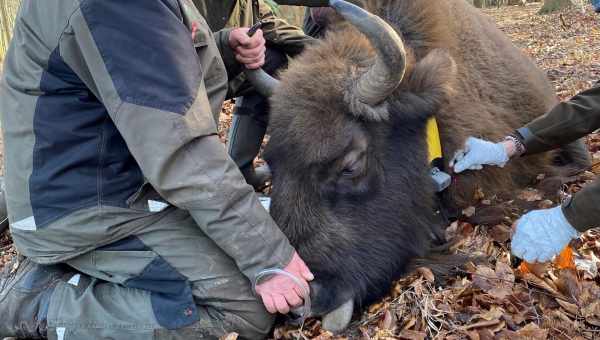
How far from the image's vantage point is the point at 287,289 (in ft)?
10.3

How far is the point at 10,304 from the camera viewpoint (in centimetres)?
354

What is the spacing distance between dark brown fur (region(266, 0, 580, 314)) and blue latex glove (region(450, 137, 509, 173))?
0.07m

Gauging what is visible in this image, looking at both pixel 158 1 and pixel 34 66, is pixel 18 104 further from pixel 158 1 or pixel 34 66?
pixel 158 1

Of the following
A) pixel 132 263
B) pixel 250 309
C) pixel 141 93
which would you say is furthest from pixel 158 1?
pixel 250 309

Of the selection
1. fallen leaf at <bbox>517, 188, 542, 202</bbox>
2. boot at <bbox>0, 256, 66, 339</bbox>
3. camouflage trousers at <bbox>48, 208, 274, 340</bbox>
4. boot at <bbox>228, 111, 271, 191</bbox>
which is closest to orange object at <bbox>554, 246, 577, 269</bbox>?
fallen leaf at <bbox>517, 188, 542, 202</bbox>

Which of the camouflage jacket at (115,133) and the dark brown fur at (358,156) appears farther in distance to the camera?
the dark brown fur at (358,156)

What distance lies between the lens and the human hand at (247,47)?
4.42 metres

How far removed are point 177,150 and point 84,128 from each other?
734mm

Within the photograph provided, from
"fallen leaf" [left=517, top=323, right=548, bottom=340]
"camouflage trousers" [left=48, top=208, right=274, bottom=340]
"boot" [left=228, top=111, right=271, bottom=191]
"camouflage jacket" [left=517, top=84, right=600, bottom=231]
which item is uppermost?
"camouflage jacket" [left=517, top=84, right=600, bottom=231]

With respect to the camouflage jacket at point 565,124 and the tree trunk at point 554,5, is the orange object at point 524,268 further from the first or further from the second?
the tree trunk at point 554,5

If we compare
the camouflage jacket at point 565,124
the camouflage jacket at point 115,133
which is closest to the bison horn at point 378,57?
the camouflage jacket at point 115,133

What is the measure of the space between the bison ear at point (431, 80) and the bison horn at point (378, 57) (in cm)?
27

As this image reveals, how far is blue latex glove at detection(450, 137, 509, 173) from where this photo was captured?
395cm

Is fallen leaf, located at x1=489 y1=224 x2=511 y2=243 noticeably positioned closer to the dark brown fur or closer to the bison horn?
the dark brown fur
